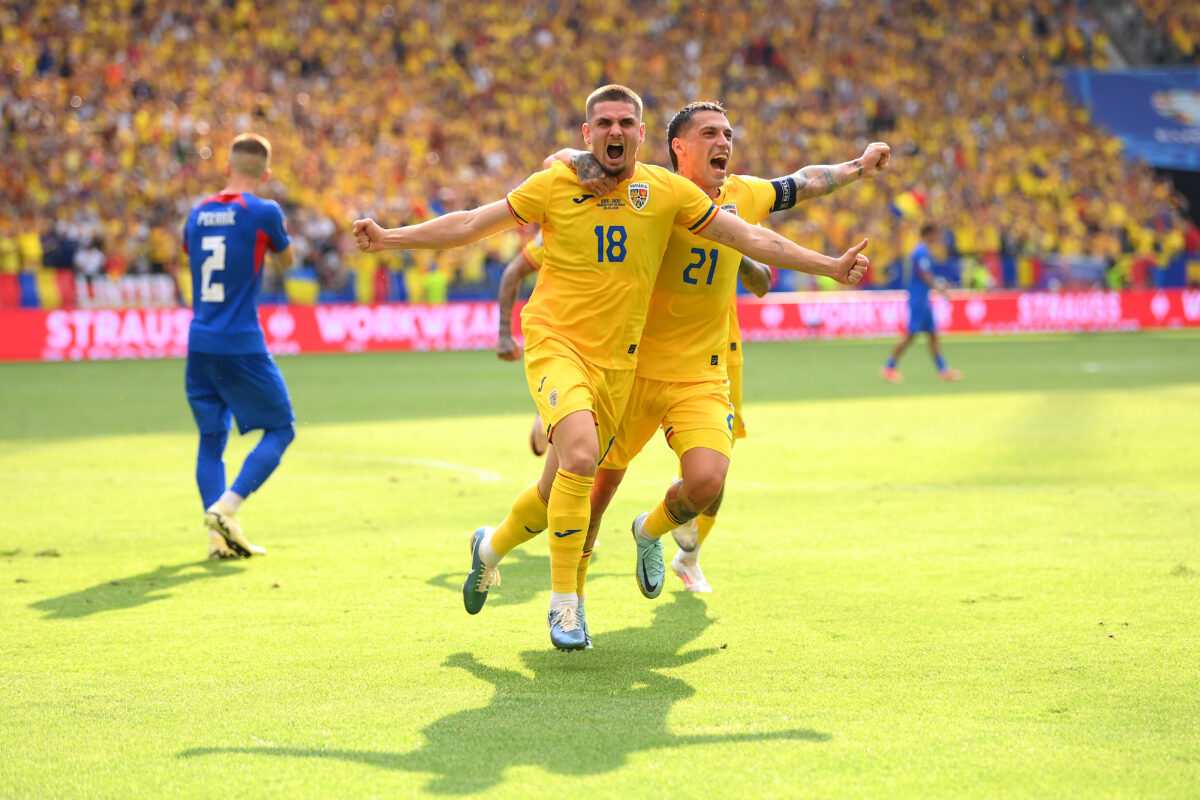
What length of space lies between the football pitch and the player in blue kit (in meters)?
0.63

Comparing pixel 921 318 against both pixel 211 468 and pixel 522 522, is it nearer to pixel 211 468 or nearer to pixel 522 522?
pixel 211 468

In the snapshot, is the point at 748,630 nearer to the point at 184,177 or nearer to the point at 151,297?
the point at 151,297

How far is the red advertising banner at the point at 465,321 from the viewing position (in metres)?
23.9

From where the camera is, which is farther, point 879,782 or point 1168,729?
point 1168,729

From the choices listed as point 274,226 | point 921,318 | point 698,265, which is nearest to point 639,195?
point 698,265

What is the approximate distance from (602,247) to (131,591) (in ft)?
10.4

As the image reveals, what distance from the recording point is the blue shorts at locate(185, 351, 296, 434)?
8.06 metres

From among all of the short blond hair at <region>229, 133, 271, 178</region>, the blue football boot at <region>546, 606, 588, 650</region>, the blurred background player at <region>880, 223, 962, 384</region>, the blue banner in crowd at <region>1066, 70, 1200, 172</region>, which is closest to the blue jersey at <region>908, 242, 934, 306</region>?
the blurred background player at <region>880, 223, 962, 384</region>

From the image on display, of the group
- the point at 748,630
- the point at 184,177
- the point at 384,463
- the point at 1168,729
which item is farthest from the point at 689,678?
the point at 184,177

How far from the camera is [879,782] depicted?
12.8ft

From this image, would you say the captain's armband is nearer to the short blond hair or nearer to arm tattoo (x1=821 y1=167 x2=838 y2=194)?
arm tattoo (x1=821 y1=167 x2=838 y2=194)

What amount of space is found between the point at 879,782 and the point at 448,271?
2682 cm

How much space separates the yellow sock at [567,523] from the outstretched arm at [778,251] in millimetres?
1159

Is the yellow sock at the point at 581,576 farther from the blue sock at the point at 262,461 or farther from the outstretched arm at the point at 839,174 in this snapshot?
the blue sock at the point at 262,461
